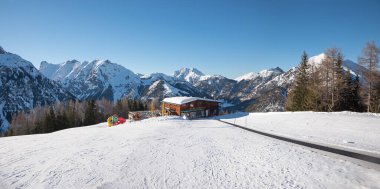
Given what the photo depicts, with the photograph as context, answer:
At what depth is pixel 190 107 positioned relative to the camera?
186 feet

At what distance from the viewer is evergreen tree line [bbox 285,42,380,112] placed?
106 ft

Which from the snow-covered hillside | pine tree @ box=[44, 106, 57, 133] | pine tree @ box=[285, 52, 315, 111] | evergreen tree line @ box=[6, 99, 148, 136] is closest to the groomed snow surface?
the snow-covered hillside

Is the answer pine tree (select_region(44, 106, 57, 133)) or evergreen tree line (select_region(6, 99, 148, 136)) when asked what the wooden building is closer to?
evergreen tree line (select_region(6, 99, 148, 136))

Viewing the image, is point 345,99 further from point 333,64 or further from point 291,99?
point 291,99

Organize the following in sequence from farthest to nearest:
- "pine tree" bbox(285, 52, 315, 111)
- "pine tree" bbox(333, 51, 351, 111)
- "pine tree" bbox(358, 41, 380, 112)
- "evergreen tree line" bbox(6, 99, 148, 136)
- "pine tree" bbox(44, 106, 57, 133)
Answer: "evergreen tree line" bbox(6, 99, 148, 136), "pine tree" bbox(44, 106, 57, 133), "pine tree" bbox(285, 52, 315, 111), "pine tree" bbox(333, 51, 351, 111), "pine tree" bbox(358, 41, 380, 112)

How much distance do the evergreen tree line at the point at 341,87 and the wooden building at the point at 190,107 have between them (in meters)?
27.1

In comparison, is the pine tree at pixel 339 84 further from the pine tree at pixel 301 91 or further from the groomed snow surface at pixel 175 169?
the groomed snow surface at pixel 175 169

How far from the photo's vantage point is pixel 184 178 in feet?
22.1

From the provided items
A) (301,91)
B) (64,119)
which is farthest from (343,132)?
(64,119)

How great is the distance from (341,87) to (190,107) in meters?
35.6

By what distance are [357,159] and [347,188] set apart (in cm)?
425

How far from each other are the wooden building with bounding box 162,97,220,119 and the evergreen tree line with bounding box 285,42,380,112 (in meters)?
27.1

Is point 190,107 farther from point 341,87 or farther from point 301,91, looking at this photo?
point 341,87

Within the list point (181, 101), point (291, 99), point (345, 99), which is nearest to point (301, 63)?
point (291, 99)
